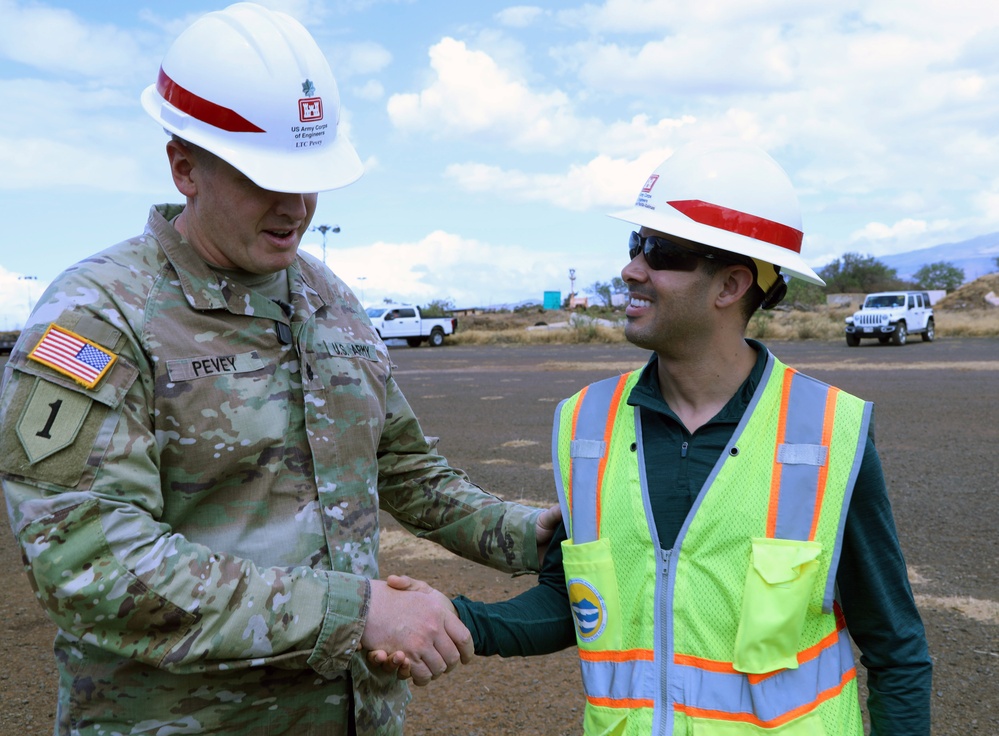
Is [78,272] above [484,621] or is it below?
above

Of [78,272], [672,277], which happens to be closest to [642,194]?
[672,277]

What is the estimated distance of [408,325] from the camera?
1522 inches

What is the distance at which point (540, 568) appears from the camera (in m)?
2.87

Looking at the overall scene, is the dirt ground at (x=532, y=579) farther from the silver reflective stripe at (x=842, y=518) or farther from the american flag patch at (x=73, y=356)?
the american flag patch at (x=73, y=356)

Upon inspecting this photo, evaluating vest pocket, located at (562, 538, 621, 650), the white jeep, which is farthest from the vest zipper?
the white jeep

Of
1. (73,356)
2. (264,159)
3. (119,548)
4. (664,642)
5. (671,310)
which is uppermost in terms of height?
(264,159)

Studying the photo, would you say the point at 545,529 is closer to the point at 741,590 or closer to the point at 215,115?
the point at 741,590

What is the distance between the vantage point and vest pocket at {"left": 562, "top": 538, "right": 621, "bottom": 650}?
2.32 m

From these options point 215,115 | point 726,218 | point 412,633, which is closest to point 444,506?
point 412,633

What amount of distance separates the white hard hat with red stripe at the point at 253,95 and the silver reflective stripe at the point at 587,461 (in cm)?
89

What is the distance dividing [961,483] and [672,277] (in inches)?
282

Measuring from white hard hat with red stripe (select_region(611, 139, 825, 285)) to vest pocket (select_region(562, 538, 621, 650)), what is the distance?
89 cm

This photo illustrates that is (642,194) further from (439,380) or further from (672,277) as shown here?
(439,380)

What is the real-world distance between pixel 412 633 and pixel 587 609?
45 cm
